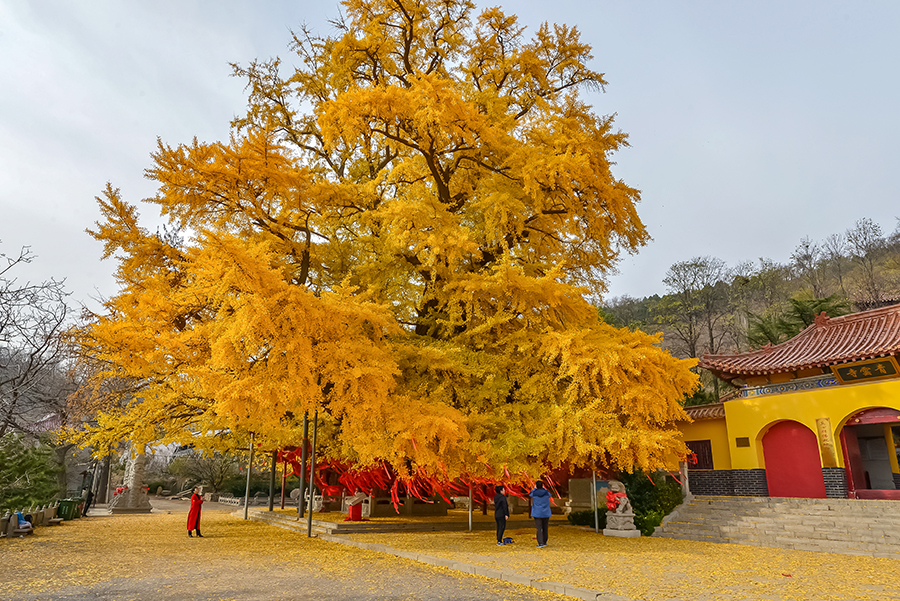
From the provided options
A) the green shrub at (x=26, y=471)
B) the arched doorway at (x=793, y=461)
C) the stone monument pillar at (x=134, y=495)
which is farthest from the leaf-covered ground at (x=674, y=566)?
the stone monument pillar at (x=134, y=495)

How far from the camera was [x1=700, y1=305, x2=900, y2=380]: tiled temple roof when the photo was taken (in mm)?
14820

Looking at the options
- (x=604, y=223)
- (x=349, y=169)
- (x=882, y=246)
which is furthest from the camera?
(x=882, y=246)

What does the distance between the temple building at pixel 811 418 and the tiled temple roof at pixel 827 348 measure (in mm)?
32

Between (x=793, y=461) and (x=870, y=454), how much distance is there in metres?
4.00

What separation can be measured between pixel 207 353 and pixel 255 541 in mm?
4455

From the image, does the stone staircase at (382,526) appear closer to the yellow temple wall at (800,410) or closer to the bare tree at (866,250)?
the yellow temple wall at (800,410)

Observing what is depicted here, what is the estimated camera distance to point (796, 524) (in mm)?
12633

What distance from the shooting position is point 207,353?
10.7m

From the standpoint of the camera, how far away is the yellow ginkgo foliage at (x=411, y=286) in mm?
9648

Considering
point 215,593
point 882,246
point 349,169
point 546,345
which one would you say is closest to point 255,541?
point 215,593

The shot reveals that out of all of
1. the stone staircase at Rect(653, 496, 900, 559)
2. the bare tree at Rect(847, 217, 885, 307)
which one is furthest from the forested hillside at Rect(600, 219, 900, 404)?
the stone staircase at Rect(653, 496, 900, 559)

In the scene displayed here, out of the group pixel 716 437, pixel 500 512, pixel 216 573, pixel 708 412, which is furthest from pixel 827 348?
pixel 216 573

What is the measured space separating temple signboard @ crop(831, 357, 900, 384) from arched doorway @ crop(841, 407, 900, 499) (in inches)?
35.1

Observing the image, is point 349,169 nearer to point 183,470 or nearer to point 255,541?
point 255,541
